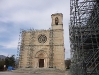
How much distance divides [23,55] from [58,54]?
7393mm

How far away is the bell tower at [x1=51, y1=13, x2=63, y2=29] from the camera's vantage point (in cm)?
3108

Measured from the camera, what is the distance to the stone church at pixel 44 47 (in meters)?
29.4

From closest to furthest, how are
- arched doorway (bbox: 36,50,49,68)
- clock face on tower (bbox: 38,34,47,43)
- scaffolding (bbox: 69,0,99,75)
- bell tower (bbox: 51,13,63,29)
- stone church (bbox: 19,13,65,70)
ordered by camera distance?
scaffolding (bbox: 69,0,99,75) → stone church (bbox: 19,13,65,70) → arched doorway (bbox: 36,50,49,68) → bell tower (bbox: 51,13,63,29) → clock face on tower (bbox: 38,34,47,43)

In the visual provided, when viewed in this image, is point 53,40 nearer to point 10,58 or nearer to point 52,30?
point 52,30

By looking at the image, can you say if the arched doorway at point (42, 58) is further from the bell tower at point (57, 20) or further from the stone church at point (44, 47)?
the bell tower at point (57, 20)

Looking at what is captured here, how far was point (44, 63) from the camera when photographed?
30000mm

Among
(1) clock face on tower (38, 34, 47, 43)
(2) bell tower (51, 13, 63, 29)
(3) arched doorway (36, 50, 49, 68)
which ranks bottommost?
(3) arched doorway (36, 50, 49, 68)

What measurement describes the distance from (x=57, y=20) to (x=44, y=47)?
6338 millimetres

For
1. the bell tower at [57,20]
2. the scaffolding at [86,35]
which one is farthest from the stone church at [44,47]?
the scaffolding at [86,35]

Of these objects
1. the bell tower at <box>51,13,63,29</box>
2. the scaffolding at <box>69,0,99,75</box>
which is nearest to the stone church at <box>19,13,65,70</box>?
the bell tower at <box>51,13,63,29</box>

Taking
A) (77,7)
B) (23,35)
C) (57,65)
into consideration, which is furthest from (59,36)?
(77,7)

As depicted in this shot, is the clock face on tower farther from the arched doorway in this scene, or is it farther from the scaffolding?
the scaffolding

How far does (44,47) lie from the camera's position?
Answer: 30.6 meters

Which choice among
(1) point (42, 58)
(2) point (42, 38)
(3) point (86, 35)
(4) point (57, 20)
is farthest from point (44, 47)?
(3) point (86, 35)
